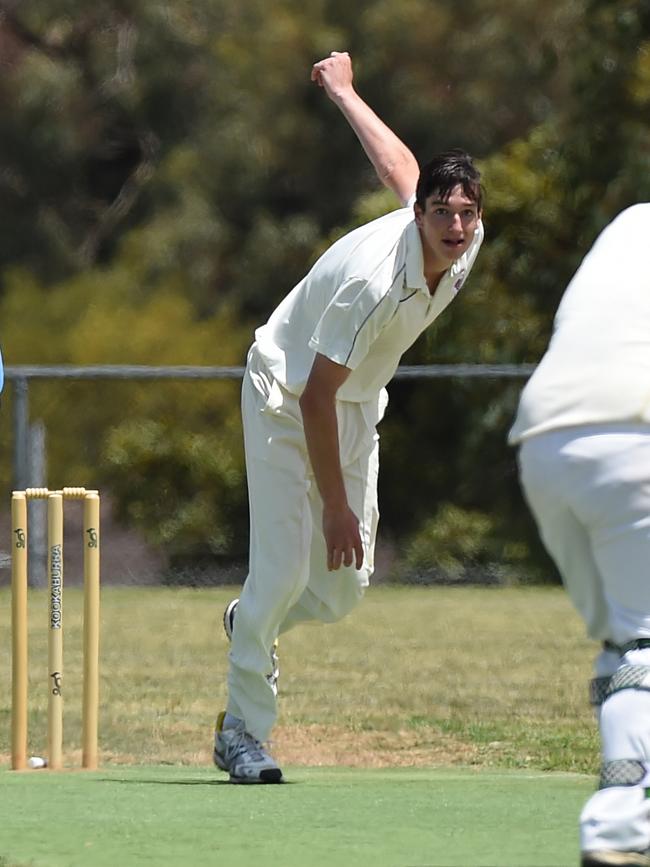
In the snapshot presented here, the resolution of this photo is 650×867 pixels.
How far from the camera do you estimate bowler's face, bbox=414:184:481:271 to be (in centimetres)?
554

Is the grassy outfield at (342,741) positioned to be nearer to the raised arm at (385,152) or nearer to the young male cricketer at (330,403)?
the young male cricketer at (330,403)

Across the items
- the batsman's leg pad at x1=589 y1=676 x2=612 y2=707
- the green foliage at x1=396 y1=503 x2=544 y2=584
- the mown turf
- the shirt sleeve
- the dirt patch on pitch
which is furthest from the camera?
the green foliage at x1=396 y1=503 x2=544 y2=584

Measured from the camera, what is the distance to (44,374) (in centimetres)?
1301

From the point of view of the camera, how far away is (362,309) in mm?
5488

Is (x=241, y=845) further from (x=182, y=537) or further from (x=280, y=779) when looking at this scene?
(x=182, y=537)

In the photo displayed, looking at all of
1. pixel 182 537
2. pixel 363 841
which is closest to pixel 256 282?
pixel 182 537

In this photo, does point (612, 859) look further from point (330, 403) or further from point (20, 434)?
point (20, 434)

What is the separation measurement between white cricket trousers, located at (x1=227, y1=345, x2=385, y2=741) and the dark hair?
68 centimetres

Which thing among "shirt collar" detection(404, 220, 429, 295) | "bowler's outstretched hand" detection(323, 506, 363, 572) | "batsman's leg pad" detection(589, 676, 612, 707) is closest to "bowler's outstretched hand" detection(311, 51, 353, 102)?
"shirt collar" detection(404, 220, 429, 295)

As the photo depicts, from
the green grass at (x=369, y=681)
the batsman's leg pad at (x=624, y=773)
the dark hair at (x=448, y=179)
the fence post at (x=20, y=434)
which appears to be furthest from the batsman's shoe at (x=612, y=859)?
the fence post at (x=20, y=434)

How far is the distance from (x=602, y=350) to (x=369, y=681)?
6207mm

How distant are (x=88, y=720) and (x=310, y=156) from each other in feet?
72.4

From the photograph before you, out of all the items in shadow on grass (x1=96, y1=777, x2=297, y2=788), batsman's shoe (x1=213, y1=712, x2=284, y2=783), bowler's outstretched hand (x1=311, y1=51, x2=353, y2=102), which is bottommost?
shadow on grass (x1=96, y1=777, x2=297, y2=788)

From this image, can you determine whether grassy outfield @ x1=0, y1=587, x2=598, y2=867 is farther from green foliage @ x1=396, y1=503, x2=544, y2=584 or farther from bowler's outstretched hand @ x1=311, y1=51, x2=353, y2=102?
bowler's outstretched hand @ x1=311, y1=51, x2=353, y2=102
